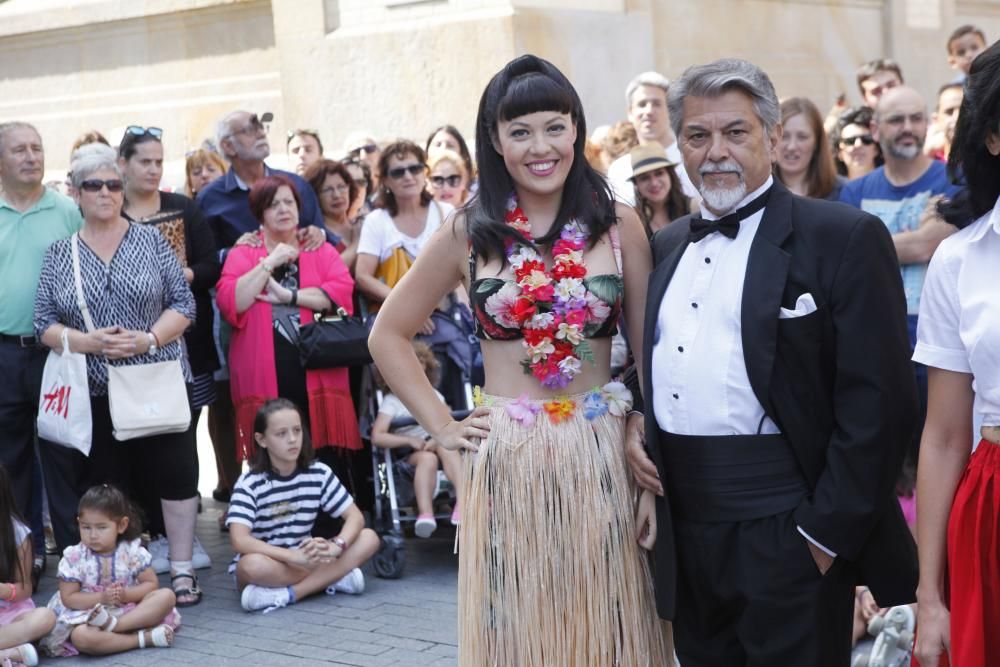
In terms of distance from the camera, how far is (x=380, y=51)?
488 inches

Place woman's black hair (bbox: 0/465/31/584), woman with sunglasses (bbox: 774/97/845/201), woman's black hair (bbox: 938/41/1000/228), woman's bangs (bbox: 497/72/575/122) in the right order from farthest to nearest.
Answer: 1. woman with sunglasses (bbox: 774/97/845/201)
2. woman's black hair (bbox: 0/465/31/584)
3. woman's bangs (bbox: 497/72/575/122)
4. woman's black hair (bbox: 938/41/1000/228)

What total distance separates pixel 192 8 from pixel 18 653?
9671mm

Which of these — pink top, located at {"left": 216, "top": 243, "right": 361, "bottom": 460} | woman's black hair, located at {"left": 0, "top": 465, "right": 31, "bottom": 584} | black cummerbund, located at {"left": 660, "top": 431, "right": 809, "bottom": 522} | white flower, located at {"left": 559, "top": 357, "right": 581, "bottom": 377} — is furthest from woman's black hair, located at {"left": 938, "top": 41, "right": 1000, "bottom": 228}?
pink top, located at {"left": 216, "top": 243, "right": 361, "bottom": 460}

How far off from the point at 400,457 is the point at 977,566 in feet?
16.5

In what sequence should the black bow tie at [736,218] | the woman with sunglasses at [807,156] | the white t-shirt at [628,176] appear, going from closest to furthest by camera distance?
the black bow tie at [736,218] → the woman with sunglasses at [807,156] → the white t-shirt at [628,176]

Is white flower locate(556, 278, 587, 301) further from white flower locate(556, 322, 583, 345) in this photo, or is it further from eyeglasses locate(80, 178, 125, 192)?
eyeglasses locate(80, 178, 125, 192)

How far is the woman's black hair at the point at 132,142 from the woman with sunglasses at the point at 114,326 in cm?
75

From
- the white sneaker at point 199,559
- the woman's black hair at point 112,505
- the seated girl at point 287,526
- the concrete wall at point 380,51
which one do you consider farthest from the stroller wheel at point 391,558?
the concrete wall at point 380,51

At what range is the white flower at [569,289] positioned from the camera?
4.03 meters

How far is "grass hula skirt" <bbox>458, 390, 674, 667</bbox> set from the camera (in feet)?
13.1

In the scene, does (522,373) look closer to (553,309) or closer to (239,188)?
(553,309)

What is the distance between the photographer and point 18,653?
6129 millimetres

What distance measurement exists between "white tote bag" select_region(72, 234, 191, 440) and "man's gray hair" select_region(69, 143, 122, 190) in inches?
13.1

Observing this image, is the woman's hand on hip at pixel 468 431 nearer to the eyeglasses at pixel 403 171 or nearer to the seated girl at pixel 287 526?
the seated girl at pixel 287 526
